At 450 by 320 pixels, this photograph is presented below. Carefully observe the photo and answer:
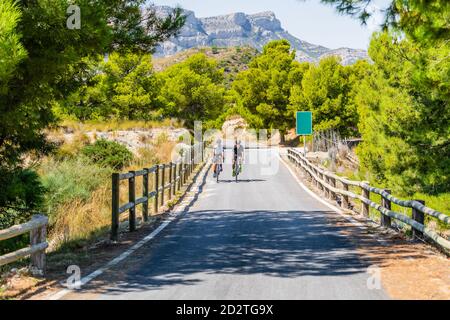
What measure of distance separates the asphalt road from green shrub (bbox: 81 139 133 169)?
12015mm

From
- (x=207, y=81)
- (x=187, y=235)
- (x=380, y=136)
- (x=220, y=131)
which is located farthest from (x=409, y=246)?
(x=220, y=131)

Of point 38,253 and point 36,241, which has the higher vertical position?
point 36,241

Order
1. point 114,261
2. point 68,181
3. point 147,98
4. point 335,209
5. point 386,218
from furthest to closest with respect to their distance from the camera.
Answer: point 147,98 < point 68,181 < point 335,209 < point 386,218 < point 114,261

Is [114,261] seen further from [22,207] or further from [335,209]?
[335,209]

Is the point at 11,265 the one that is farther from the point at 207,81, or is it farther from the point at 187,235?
the point at 207,81

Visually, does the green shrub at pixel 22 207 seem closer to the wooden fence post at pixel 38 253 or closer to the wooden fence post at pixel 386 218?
the wooden fence post at pixel 38 253

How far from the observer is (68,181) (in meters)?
18.8

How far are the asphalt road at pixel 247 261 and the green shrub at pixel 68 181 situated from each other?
3.99 metres

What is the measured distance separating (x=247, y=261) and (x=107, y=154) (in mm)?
20418

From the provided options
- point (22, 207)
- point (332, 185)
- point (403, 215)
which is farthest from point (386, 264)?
point (332, 185)

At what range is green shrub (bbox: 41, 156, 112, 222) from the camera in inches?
659

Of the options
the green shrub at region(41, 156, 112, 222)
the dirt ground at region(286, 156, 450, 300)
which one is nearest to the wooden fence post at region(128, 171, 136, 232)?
the green shrub at region(41, 156, 112, 222)

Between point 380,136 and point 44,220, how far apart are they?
81.3 feet

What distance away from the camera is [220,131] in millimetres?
84688
